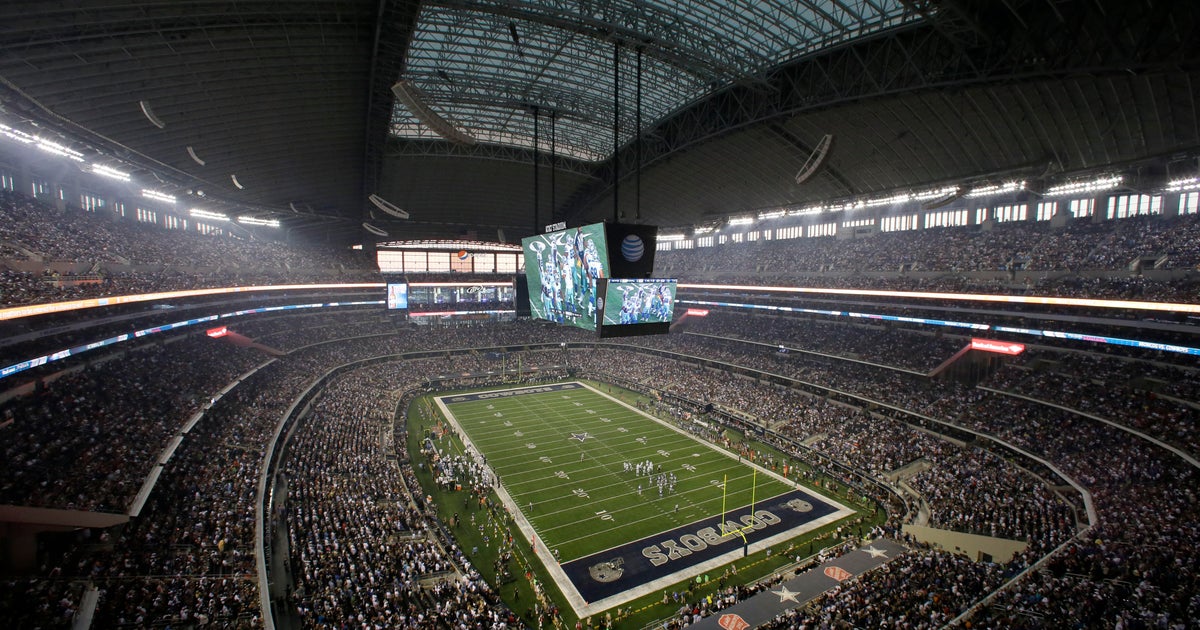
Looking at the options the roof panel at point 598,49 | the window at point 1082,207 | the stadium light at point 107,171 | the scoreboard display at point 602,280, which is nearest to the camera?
the scoreboard display at point 602,280

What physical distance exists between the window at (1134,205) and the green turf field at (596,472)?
94.7 ft

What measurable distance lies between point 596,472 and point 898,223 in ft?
119

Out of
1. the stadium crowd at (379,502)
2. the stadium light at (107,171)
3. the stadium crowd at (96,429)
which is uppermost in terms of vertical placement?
the stadium light at (107,171)

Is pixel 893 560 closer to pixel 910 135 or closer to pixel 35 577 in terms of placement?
pixel 910 135

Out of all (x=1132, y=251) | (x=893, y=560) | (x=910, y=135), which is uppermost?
(x=910, y=135)

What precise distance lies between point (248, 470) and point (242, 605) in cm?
991

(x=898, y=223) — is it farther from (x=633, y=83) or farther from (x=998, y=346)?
(x=633, y=83)

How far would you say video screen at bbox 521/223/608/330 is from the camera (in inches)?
793

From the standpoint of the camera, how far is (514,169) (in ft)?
141

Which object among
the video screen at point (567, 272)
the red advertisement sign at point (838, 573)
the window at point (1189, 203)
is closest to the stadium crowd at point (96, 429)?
the video screen at point (567, 272)

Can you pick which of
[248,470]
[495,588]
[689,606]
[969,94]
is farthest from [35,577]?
[969,94]

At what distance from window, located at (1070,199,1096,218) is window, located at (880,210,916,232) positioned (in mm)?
10970

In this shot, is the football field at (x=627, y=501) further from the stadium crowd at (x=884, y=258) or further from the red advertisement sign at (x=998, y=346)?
the stadium crowd at (x=884, y=258)

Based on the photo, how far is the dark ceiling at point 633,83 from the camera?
55.0 ft
